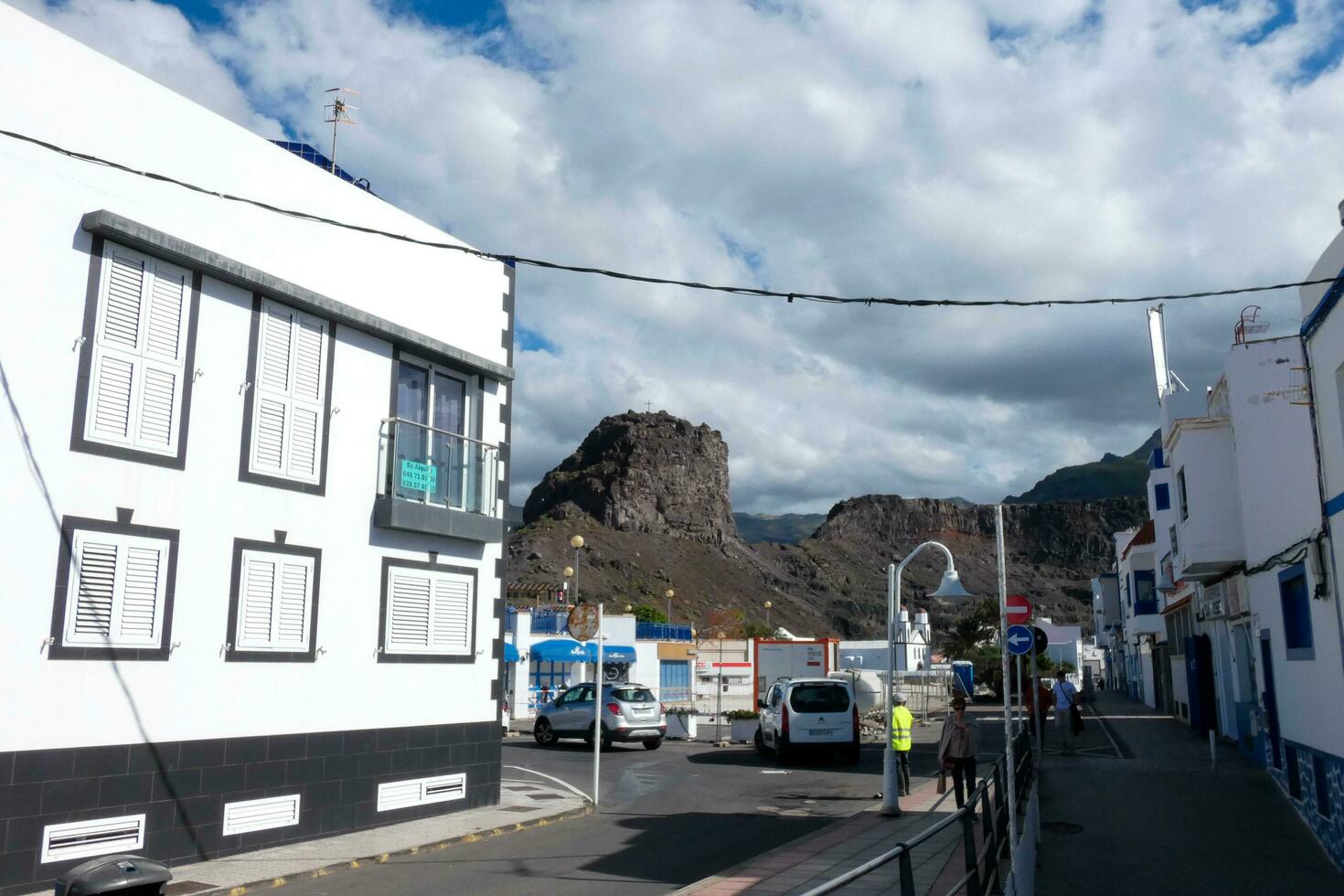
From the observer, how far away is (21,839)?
30.9 ft

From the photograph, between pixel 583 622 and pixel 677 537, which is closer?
pixel 583 622

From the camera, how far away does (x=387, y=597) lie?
13.8 meters

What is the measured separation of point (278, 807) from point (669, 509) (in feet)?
531

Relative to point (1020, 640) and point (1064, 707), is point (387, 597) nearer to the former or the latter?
point (1020, 640)

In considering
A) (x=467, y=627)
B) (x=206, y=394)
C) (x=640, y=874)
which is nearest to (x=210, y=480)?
(x=206, y=394)

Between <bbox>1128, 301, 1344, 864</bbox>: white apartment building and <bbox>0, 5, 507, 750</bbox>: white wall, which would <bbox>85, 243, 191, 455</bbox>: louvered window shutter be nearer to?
<bbox>0, 5, 507, 750</bbox>: white wall

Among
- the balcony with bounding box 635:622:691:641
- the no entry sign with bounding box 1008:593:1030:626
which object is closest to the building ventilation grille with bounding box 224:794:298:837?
the no entry sign with bounding box 1008:593:1030:626

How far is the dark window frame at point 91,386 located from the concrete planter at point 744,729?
60.7ft

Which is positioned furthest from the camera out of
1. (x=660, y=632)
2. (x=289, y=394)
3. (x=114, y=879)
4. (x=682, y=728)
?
(x=660, y=632)

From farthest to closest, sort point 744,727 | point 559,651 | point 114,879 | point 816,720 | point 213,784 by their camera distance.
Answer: point 559,651, point 744,727, point 816,720, point 213,784, point 114,879

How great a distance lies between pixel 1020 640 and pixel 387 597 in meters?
9.15

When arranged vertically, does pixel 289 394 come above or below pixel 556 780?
above

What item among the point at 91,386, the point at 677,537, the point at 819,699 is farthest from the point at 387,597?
the point at 677,537

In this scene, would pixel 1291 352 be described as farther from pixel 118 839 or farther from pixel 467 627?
pixel 118 839
